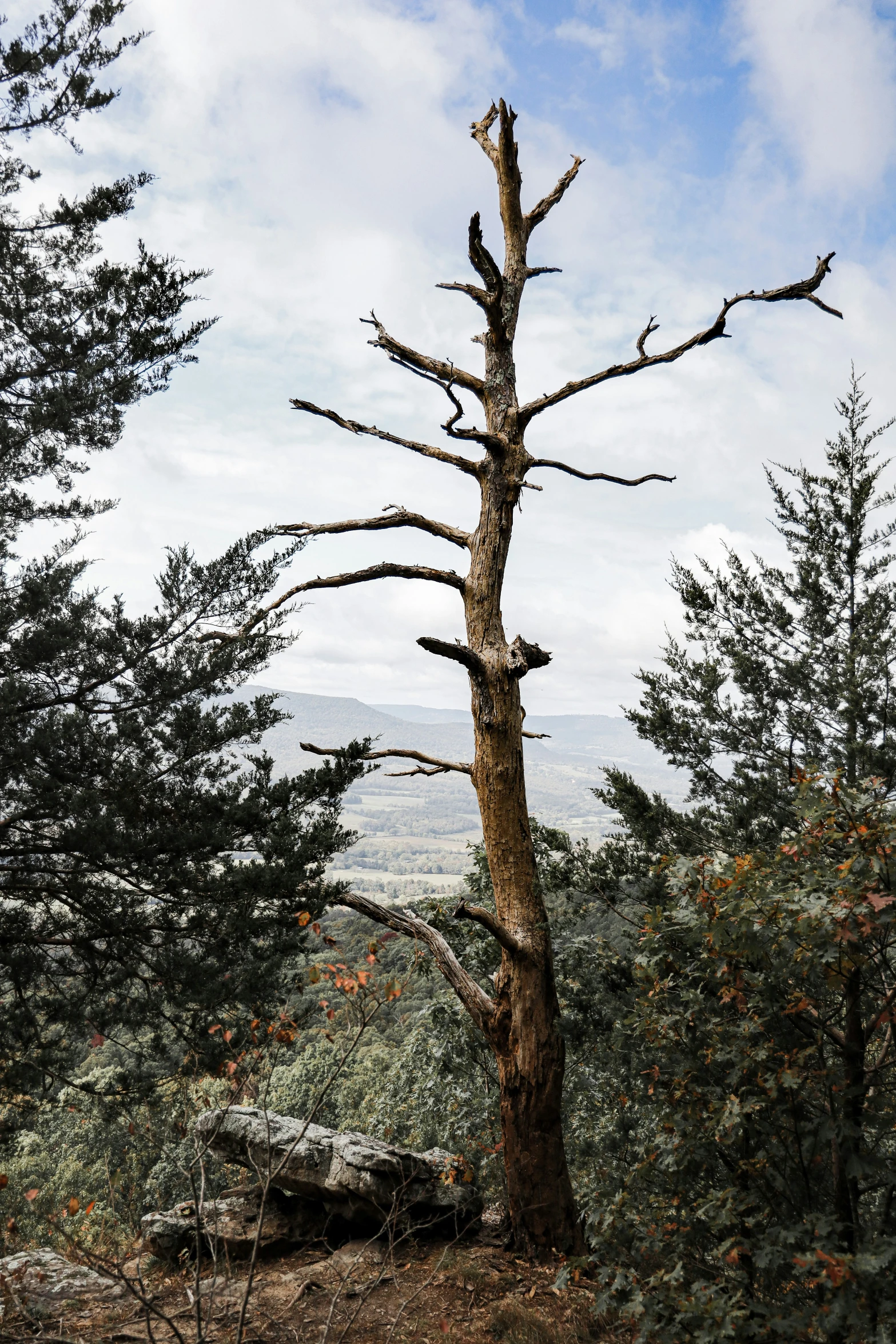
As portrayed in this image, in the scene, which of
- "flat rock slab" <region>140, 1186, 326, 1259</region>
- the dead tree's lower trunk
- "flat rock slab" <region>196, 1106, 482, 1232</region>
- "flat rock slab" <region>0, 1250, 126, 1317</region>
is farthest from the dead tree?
"flat rock slab" <region>0, 1250, 126, 1317</region>

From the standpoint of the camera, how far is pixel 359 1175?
16.8 ft

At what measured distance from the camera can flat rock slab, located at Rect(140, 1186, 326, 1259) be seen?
5.18 meters

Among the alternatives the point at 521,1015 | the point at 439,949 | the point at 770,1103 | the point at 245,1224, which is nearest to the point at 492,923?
the point at 521,1015

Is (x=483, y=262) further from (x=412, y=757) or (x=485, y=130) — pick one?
(x=412, y=757)

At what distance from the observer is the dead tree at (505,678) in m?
4.58

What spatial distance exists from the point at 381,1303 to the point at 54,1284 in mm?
2078

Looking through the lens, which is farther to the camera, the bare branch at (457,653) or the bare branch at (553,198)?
the bare branch at (553,198)

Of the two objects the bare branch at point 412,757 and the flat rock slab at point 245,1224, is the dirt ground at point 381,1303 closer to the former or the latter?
the flat rock slab at point 245,1224

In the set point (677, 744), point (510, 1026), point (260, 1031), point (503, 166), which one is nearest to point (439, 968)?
point (510, 1026)

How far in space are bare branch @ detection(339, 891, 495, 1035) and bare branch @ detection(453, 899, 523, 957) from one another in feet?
1.45

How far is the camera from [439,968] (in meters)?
5.15

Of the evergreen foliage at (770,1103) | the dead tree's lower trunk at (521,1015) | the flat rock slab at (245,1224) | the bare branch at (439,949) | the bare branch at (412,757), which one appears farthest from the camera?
the flat rock slab at (245,1224)

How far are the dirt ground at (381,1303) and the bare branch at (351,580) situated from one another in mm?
3568

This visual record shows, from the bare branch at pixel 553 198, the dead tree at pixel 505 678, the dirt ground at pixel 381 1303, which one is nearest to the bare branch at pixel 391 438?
the dead tree at pixel 505 678
